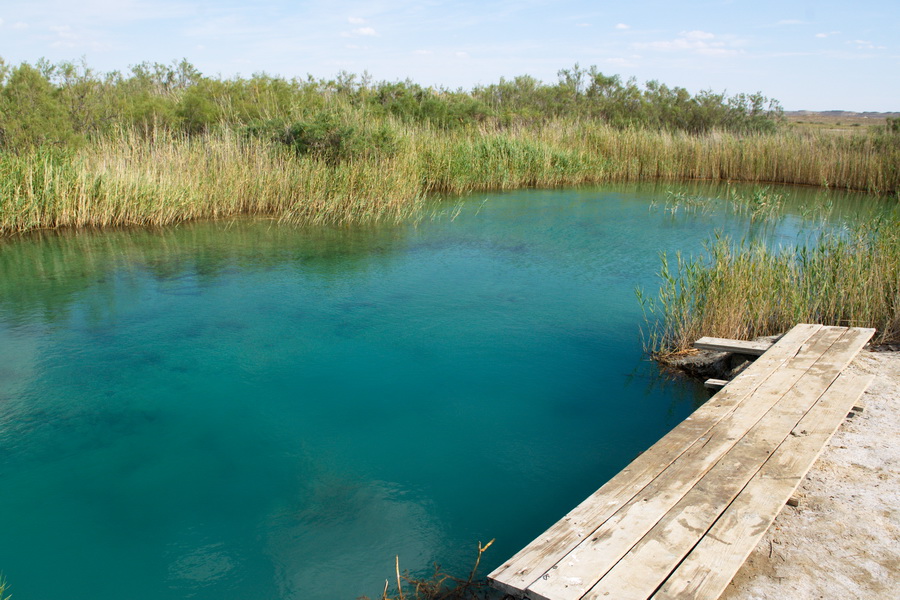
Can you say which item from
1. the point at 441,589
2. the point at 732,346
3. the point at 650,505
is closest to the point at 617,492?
the point at 650,505

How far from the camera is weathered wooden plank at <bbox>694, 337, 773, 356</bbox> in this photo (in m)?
4.16

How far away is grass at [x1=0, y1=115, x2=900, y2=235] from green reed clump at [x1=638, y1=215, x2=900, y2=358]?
558 centimetres

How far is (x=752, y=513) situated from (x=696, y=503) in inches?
6.9

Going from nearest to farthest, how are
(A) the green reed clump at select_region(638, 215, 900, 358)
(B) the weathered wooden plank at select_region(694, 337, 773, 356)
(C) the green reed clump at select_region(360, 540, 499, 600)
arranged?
(C) the green reed clump at select_region(360, 540, 499, 600), (B) the weathered wooden plank at select_region(694, 337, 773, 356), (A) the green reed clump at select_region(638, 215, 900, 358)

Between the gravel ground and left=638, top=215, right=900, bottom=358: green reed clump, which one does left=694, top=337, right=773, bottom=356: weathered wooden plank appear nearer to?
left=638, top=215, right=900, bottom=358: green reed clump

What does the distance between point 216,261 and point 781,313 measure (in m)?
5.43

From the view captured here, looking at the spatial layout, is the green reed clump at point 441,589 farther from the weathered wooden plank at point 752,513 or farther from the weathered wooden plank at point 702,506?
the weathered wooden plank at point 752,513

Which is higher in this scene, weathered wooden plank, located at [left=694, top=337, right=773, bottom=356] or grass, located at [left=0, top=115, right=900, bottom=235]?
grass, located at [left=0, top=115, right=900, bottom=235]

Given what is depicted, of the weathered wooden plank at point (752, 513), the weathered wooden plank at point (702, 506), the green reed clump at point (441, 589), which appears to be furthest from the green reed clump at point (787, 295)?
the green reed clump at point (441, 589)

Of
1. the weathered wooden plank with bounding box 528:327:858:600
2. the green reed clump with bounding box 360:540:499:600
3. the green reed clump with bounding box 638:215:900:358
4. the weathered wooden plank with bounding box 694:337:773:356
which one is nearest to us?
the weathered wooden plank with bounding box 528:327:858:600

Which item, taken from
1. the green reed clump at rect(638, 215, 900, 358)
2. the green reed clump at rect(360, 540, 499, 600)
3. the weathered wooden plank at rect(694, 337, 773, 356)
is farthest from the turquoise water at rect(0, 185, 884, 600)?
the green reed clump at rect(638, 215, 900, 358)

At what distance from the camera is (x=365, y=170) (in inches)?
391

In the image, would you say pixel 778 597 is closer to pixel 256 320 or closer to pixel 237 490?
pixel 237 490

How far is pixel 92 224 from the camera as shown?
8641 millimetres
